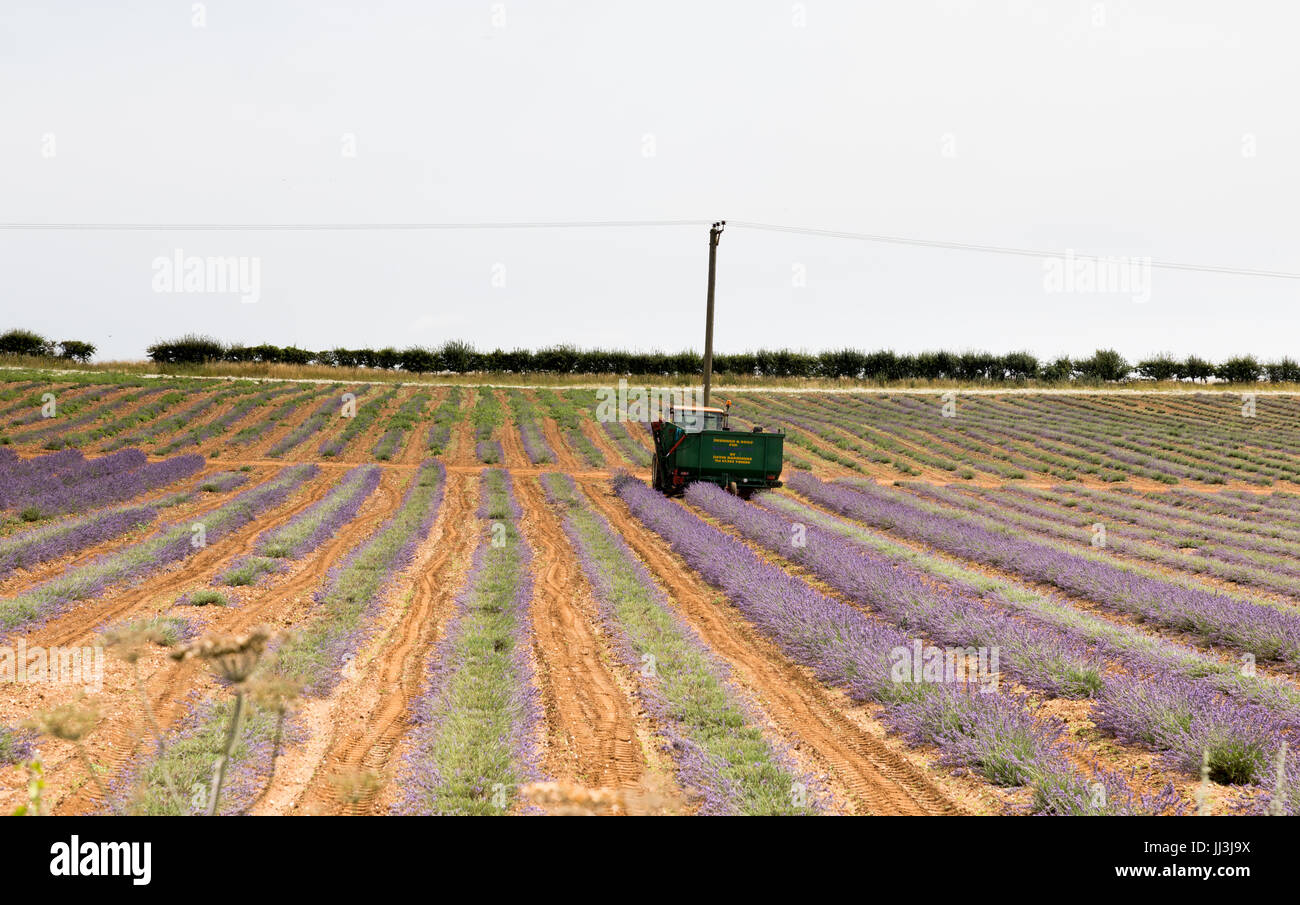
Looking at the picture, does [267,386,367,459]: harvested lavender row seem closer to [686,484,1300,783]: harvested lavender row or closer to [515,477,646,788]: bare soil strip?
[515,477,646,788]: bare soil strip

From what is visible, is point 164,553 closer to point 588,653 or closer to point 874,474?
point 588,653

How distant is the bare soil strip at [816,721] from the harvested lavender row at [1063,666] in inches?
68.4

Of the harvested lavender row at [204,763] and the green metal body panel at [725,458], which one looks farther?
the green metal body panel at [725,458]

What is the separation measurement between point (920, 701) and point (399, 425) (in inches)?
1332

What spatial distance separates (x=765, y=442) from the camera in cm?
2084

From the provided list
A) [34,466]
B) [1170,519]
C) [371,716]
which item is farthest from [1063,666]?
[34,466]

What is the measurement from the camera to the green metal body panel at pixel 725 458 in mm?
20672

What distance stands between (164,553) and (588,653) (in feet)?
25.6

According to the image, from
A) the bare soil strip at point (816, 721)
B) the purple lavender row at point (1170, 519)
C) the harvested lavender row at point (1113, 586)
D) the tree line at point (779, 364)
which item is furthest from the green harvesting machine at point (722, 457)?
the tree line at point (779, 364)

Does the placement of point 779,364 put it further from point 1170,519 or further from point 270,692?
point 270,692

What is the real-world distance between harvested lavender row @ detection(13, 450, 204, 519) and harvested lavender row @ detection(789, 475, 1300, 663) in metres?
17.1

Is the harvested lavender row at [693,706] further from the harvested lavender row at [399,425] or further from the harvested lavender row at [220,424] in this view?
the harvested lavender row at [220,424]

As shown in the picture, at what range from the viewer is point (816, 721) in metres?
6.77
